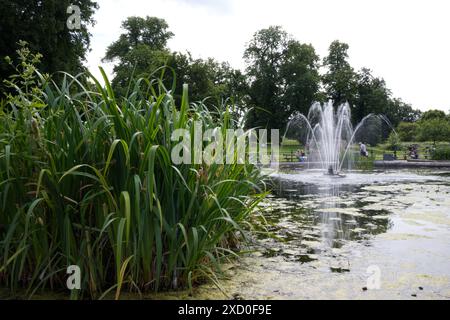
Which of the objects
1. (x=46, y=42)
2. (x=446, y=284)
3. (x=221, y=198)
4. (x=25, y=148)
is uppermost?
(x=46, y=42)

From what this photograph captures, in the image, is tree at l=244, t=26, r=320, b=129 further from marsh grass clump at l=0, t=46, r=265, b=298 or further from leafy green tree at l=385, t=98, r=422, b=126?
marsh grass clump at l=0, t=46, r=265, b=298

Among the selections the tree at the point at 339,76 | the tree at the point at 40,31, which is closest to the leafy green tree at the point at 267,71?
the tree at the point at 339,76

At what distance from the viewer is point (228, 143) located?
4.02 meters

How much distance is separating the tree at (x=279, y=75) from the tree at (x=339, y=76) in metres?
4.74

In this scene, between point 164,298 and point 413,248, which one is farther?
point 413,248

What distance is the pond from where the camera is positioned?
10.9 feet

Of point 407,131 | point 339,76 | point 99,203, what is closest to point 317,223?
point 99,203

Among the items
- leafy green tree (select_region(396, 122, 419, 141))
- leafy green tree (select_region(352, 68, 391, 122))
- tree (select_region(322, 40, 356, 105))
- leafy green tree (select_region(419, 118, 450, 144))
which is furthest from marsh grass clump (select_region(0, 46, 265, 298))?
leafy green tree (select_region(352, 68, 391, 122))

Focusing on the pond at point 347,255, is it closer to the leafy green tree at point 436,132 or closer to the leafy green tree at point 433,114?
the leafy green tree at point 436,132

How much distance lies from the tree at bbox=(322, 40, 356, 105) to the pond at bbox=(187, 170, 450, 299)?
51779 millimetres
